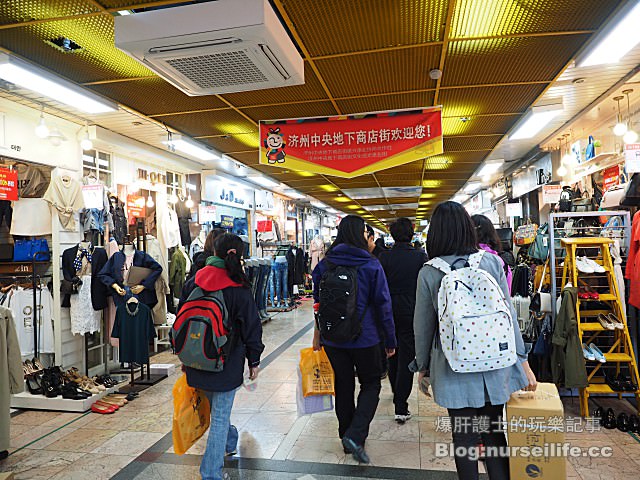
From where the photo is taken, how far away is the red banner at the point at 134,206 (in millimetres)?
7039

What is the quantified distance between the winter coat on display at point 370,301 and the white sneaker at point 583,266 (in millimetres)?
2265

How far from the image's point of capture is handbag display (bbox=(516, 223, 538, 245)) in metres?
7.16

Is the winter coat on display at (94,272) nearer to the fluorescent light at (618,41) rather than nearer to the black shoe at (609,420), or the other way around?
the black shoe at (609,420)

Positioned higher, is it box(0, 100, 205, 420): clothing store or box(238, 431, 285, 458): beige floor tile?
box(0, 100, 205, 420): clothing store

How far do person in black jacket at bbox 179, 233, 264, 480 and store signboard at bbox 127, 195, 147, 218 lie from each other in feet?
15.5

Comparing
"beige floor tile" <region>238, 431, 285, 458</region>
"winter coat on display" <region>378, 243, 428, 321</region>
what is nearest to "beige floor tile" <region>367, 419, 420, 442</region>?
"beige floor tile" <region>238, 431, 285, 458</region>

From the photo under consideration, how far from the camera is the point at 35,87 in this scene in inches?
163

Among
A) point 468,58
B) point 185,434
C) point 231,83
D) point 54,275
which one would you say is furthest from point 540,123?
point 54,275

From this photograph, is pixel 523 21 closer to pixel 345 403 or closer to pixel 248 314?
pixel 248 314

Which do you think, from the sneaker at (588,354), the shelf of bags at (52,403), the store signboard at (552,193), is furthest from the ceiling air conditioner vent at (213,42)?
the store signboard at (552,193)

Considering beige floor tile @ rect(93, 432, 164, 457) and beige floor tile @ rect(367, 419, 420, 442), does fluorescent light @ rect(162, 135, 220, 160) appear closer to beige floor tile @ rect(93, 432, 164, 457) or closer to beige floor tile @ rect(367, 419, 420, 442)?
beige floor tile @ rect(93, 432, 164, 457)

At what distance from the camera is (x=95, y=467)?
11.1 feet

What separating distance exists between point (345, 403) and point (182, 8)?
9.57 ft

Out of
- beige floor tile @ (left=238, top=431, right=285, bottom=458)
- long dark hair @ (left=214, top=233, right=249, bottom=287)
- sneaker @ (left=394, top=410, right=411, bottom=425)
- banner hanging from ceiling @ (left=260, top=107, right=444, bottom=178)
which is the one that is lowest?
beige floor tile @ (left=238, top=431, right=285, bottom=458)
